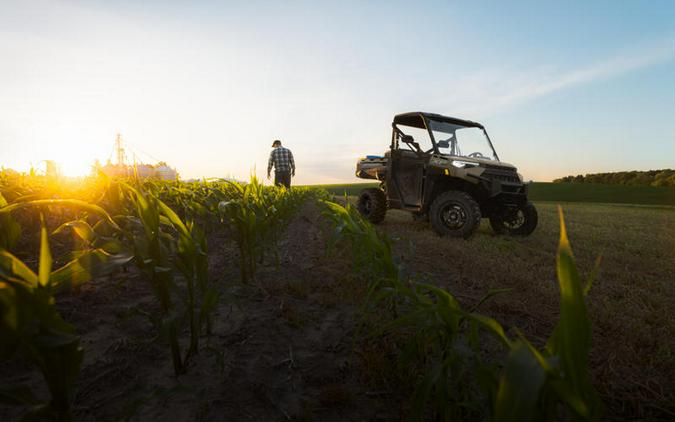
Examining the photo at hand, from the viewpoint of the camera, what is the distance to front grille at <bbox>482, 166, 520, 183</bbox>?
5441 millimetres

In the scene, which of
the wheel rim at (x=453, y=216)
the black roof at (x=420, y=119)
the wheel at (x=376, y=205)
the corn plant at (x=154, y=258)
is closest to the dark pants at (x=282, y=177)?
the wheel at (x=376, y=205)

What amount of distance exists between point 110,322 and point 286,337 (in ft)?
3.43

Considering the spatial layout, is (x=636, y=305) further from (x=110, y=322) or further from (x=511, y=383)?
(x=110, y=322)

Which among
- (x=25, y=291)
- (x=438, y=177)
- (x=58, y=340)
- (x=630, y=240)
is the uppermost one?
(x=438, y=177)

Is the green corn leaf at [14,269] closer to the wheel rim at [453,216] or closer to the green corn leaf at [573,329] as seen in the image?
the green corn leaf at [573,329]

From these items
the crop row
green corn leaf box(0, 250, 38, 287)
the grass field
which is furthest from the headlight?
the grass field

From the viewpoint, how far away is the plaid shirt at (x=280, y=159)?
11.1m

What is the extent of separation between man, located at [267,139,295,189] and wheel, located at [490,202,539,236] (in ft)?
22.2

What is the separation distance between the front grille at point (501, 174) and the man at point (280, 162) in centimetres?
698

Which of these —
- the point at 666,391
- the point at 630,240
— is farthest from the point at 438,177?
the point at 666,391

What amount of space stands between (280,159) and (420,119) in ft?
19.0

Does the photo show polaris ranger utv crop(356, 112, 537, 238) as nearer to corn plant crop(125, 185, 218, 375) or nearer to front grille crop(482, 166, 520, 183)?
front grille crop(482, 166, 520, 183)

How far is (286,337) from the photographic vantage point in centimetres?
185

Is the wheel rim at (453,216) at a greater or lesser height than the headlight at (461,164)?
lesser
